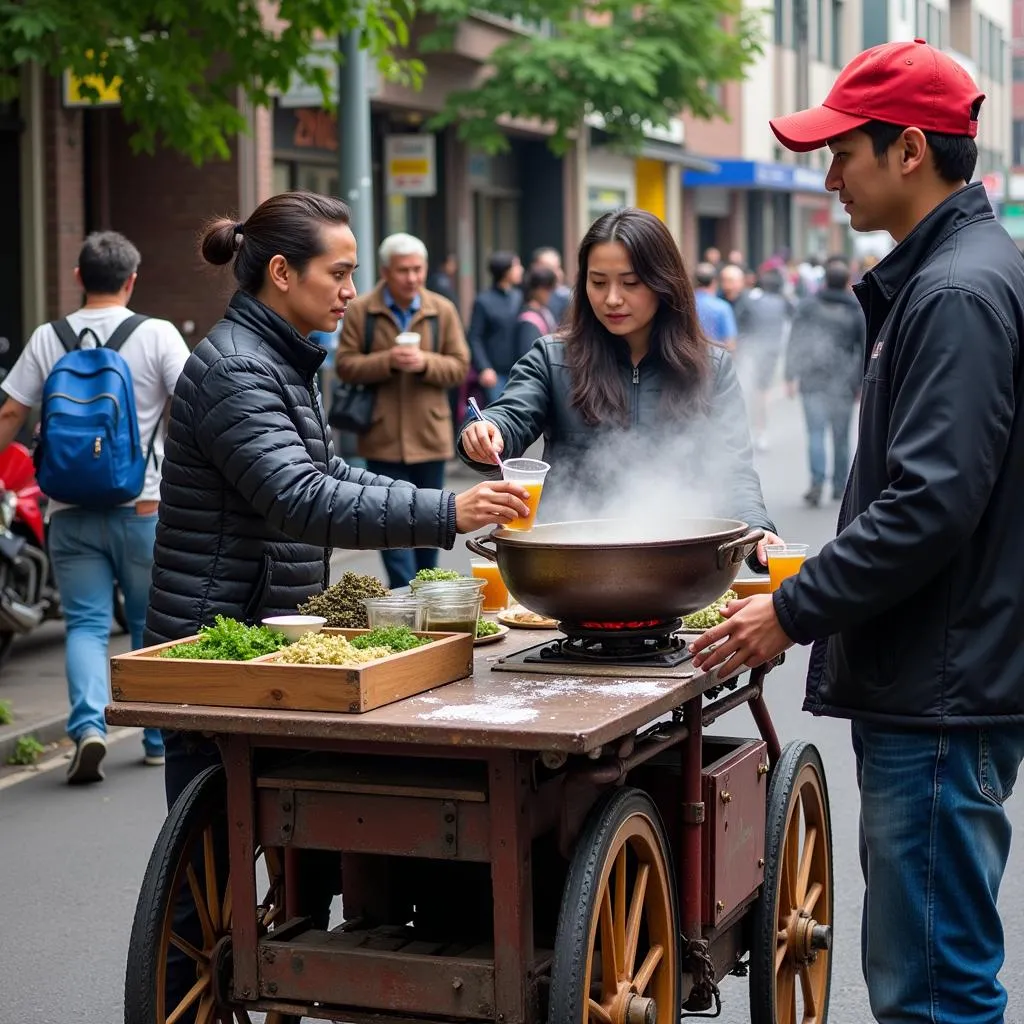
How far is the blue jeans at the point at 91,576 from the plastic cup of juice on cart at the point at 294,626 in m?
3.54

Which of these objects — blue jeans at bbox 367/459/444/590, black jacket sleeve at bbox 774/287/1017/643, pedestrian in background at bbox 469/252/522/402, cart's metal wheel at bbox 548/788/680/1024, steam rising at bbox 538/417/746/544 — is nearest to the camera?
black jacket sleeve at bbox 774/287/1017/643

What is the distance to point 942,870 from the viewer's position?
3178mm

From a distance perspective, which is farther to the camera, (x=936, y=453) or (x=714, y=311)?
(x=714, y=311)

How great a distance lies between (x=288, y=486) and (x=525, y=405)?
1285mm

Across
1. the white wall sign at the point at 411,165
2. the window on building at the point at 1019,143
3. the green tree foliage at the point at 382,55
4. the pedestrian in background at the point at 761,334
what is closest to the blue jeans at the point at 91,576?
the green tree foliage at the point at 382,55

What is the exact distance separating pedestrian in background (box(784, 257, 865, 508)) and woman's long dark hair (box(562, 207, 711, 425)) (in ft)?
35.6

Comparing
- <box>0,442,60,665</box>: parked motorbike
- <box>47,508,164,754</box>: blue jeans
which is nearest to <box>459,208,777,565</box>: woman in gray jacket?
<box>47,508,164,754</box>: blue jeans

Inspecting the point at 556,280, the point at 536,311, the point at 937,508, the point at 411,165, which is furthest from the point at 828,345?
the point at 937,508

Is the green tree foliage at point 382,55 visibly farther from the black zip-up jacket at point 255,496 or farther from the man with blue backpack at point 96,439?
the black zip-up jacket at point 255,496

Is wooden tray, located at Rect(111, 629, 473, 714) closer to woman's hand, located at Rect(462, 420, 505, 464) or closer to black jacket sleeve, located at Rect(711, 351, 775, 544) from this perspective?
woman's hand, located at Rect(462, 420, 505, 464)

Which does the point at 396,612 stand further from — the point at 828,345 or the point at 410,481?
the point at 828,345

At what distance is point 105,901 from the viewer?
19.0ft

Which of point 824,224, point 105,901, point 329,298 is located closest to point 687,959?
point 329,298

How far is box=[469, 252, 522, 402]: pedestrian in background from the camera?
15422 millimetres
